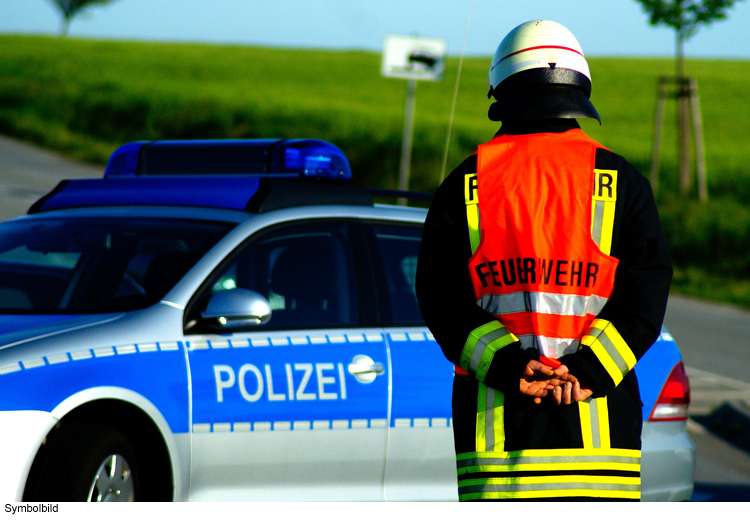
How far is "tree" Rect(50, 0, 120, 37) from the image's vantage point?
93.4 meters

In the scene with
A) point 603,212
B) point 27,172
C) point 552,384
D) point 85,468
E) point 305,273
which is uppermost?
point 27,172

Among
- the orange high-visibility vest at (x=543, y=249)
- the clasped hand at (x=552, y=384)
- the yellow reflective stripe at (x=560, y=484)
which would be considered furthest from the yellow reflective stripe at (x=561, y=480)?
the orange high-visibility vest at (x=543, y=249)

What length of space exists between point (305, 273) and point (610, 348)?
2083mm

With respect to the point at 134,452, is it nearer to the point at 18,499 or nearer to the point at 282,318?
the point at 18,499

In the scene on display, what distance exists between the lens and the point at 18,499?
3.23 metres

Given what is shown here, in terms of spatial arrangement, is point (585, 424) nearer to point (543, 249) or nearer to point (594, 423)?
point (594, 423)

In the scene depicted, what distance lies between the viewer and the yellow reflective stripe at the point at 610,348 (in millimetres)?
2256

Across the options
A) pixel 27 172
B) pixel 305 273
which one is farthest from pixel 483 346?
pixel 27 172

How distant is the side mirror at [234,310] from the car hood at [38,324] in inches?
13.4

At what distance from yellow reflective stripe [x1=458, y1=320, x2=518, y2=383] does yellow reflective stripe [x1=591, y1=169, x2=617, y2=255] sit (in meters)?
0.30

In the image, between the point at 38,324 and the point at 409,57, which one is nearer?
the point at 38,324

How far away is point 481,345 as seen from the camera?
7.50 feet

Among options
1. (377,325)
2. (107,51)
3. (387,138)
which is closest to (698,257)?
(387,138)

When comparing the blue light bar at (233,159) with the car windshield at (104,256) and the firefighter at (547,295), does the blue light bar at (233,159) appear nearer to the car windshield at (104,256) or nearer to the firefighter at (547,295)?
the car windshield at (104,256)
